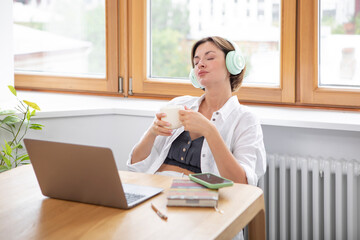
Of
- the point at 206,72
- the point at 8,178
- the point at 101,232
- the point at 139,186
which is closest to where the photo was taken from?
the point at 101,232

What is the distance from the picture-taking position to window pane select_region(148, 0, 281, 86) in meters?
2.80

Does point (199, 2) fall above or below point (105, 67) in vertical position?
above

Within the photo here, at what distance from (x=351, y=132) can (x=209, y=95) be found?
0.68 metres

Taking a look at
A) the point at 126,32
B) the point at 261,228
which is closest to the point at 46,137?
the point at 126,32

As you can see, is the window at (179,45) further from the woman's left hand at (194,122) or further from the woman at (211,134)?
the woman's left hand at (194,122)

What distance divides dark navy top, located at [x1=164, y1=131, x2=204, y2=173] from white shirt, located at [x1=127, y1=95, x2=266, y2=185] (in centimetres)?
2

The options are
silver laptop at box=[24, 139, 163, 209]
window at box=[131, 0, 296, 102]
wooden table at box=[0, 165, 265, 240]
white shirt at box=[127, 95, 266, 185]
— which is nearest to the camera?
wooden table at box=[0, 165, 265, 240]

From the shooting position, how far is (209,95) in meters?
2.30

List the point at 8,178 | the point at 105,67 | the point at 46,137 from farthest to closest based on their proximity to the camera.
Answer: the point at 105,67 < the point at 46,137 < the point at 8,178

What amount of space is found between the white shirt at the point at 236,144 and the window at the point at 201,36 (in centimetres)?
61

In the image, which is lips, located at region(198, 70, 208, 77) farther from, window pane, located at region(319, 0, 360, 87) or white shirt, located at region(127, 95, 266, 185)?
window pane, located at region(319, 0, 360, 87)

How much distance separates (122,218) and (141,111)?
1429 millimetres

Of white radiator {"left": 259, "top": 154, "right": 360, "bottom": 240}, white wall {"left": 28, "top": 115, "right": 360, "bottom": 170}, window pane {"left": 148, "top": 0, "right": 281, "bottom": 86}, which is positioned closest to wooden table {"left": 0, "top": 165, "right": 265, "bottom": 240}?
white radiator {"left": 259, "top": 154, "right": 360, "bottom": 240}

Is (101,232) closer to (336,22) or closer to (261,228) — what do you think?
(261,228)
